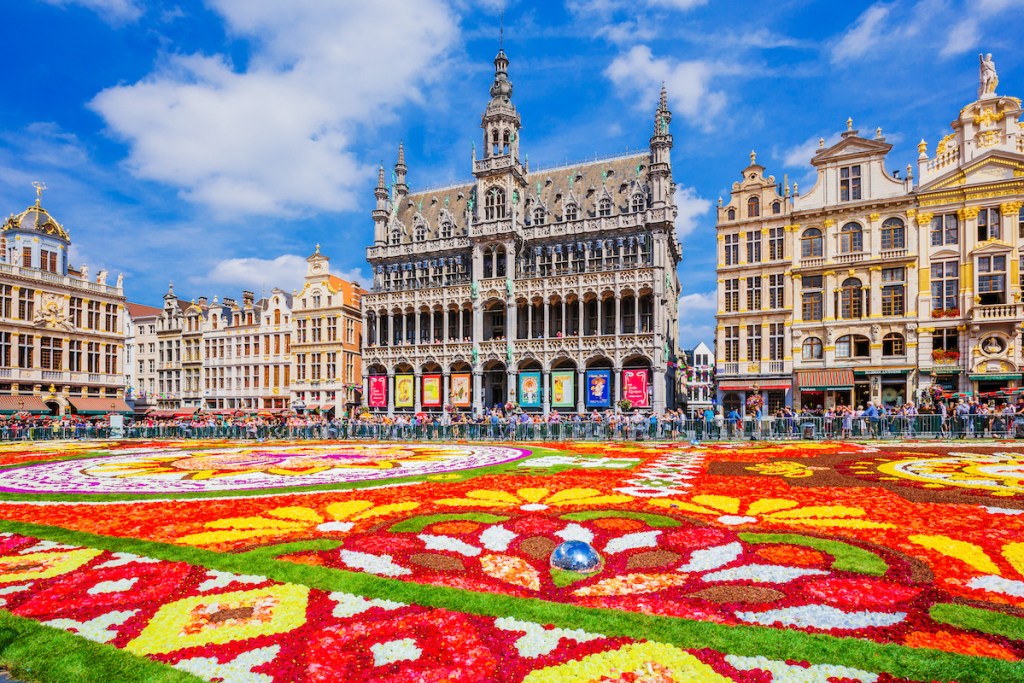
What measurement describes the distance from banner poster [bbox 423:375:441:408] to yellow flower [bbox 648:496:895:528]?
37.3m

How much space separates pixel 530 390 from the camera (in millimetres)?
43625

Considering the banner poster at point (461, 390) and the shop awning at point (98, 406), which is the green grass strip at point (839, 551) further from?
the shop awning at point (98, 406)

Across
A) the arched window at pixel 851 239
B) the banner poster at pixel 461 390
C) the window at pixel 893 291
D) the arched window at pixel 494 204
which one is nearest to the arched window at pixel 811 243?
the arched window at pixel 851 239

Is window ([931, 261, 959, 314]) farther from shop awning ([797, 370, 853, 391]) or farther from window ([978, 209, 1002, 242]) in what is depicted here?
shop awning ([797, 370, 853, 391])

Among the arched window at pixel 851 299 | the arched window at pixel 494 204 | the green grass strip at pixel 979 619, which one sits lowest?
the green grass strip at pixel 979 619

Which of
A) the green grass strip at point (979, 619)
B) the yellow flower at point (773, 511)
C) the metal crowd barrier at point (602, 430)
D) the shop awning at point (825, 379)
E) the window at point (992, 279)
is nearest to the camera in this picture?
the green grass strip at point (979, 619)

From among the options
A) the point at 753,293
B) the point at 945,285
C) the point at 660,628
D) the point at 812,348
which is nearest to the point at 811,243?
the point at 753,293

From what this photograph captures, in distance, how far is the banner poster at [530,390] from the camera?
43.3 meters

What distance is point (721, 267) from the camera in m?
38.8

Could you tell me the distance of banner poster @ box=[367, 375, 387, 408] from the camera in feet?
157

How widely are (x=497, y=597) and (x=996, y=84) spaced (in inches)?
1617

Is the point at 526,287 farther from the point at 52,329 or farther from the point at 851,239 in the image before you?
the point at 52,329

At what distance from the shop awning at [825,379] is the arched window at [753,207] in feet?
33.3

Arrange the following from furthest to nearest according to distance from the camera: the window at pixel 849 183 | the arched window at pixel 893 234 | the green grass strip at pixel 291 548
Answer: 1. the window at pixel 849 183
2. the arched window at pixel 893 234
3. the green grass strip at pixel 291 548
